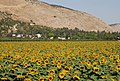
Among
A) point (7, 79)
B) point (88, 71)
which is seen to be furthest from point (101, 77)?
point (7, 79)

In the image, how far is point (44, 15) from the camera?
17662 cm

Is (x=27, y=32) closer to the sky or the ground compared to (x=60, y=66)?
closer to the ground

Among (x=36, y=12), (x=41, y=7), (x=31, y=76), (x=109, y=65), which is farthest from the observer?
(x=41, y=7)

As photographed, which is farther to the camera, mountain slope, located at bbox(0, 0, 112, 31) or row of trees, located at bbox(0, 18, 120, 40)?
mountain slope, located at bbox(0, 0, 112, 31)

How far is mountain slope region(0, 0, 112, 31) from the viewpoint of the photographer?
539 ft

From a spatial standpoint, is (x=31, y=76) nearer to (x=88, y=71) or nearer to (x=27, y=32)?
(x=88, y=71)

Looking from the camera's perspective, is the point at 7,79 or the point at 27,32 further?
the point at 27,32

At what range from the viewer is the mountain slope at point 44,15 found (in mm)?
164375

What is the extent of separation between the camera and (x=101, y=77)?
8.27m

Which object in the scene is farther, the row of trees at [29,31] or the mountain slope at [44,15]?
the mountain slope at [44,15]

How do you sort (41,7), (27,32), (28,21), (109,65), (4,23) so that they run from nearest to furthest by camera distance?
(109,65), (27,32), (4,23), (28,21), (41,7)

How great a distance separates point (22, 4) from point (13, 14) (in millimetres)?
28093

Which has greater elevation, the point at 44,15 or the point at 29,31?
the point at 44,15

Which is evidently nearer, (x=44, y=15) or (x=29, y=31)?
(x=29, y=31)
